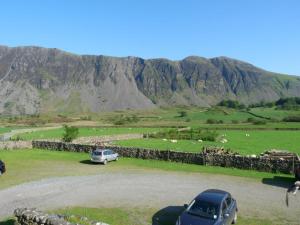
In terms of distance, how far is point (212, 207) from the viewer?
17609mm

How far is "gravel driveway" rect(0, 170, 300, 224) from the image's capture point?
23703 mm

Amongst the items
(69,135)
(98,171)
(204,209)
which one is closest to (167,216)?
(204,209)

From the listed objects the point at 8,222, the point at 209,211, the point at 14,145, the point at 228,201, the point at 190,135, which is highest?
the point at 228,201

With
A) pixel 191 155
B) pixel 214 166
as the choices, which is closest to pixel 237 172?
pixel 214 166

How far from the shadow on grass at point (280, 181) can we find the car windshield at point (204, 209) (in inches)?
552

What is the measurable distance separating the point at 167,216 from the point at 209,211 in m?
4.57

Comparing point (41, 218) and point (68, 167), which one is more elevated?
point (41, 218)

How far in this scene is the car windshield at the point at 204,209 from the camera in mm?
17219

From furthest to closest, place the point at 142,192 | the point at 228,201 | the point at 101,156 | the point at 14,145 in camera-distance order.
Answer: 1. the point at 14,145
2. the point at 101,156
3. the point at 142,192
4. the point at 228,201

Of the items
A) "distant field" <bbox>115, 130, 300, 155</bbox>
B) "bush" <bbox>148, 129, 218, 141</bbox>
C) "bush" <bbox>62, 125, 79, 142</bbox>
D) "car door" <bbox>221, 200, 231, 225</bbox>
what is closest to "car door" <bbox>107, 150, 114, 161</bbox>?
"distant field" <bbox>115, 130, 300, 155</bbox>

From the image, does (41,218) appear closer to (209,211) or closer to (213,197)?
(209,211)

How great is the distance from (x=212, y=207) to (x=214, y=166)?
2219 cm

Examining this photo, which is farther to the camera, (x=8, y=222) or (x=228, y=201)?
(x=8, y=222)

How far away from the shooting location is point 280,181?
31.5m
